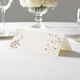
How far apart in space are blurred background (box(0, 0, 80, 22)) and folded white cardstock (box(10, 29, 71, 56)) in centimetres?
152

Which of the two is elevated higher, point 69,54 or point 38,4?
point 38,4

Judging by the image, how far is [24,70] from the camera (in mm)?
560

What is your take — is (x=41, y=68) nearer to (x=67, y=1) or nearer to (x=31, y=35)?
(x=31, y=35)

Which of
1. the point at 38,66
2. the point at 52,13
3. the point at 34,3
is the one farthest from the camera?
the point at 52,13

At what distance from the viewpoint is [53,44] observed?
2.31 feet

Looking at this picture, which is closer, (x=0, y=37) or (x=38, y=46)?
(x=38, y=46)

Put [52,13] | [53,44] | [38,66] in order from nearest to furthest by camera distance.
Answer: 1. [38,66]
2. [53,44]
3. [52,13]

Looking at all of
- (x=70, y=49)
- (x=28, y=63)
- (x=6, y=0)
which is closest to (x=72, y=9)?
(x=6, y=0)

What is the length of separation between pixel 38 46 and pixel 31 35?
0.05m

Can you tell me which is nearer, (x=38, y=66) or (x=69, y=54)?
(x=38, y=66)

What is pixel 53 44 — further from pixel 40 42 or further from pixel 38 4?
pixel 38 4

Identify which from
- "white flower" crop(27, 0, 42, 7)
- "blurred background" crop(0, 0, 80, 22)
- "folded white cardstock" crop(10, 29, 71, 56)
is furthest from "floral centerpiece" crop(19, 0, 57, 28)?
"blurred background" crop(0, 0, 80, 22)

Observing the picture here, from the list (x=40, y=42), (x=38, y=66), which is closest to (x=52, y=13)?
(x=40, y=42)

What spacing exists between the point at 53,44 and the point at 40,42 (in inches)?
1.6
